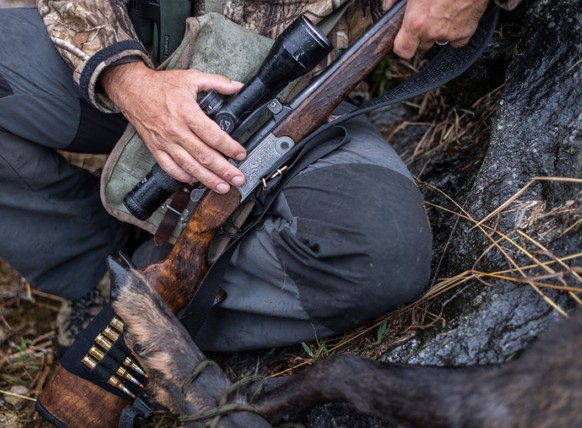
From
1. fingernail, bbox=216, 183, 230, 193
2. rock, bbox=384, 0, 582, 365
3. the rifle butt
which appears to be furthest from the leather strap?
rock, bbox=384, 0, 582, 365

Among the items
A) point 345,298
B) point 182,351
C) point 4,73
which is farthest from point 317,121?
point 4,73

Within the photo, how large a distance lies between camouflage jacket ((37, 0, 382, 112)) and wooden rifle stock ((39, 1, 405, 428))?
0.35 m

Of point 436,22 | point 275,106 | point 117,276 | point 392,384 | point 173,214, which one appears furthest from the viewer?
point 173,214

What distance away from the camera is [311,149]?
8.59 ft

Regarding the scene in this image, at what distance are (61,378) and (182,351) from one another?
0.81m

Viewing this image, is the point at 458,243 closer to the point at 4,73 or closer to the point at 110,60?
the point at 110,60

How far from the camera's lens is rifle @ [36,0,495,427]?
2398 millimetres

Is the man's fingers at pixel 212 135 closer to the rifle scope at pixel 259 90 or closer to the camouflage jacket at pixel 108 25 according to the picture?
the rifle scope at pixel 259 90

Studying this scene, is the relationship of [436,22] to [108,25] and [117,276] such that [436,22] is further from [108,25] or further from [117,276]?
[117,276]

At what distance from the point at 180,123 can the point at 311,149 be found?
0.58m

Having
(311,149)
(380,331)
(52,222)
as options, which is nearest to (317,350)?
(380,331)

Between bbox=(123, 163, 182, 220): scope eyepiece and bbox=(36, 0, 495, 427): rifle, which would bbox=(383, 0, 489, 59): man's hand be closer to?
bbox=(36, 0, 495, 427): rifle

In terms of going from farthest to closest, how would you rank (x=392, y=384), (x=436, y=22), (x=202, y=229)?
(x=202, y=229), (x=436, y=22), (x=392, y=384)

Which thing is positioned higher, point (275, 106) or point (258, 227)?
point (275, 106)
